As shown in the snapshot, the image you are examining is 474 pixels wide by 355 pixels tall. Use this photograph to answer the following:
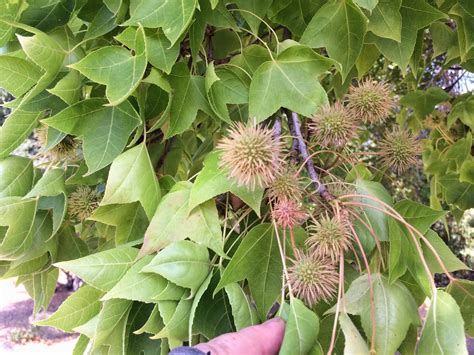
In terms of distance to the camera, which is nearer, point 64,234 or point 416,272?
point 416,272

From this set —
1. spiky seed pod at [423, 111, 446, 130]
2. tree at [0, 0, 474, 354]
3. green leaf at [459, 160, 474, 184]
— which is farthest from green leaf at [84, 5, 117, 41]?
spiky seed pod at [423, 111, 446, 130]

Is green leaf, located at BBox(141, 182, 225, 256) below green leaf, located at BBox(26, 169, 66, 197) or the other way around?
the other way around

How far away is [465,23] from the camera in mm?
1080

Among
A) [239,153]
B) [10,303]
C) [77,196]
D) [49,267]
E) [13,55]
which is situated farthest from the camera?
[10,303]

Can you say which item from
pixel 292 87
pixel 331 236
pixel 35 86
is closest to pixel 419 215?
pixel 331 236

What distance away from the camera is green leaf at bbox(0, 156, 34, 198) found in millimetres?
965

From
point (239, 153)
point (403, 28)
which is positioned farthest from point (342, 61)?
point (239, 153)

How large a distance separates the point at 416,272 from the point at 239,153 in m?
0.32

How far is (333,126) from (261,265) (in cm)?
24

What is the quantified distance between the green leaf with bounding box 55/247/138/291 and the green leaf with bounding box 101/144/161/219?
79mm

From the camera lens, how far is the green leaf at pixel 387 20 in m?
0.92

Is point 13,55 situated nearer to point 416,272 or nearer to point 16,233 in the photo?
point 16,233

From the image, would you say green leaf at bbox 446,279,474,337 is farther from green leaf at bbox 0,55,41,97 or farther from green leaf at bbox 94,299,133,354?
green leaf at bbox 0,55,41,97

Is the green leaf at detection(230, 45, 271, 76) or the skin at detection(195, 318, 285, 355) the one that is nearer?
the skin at detection(195, 318, 285, 355)
